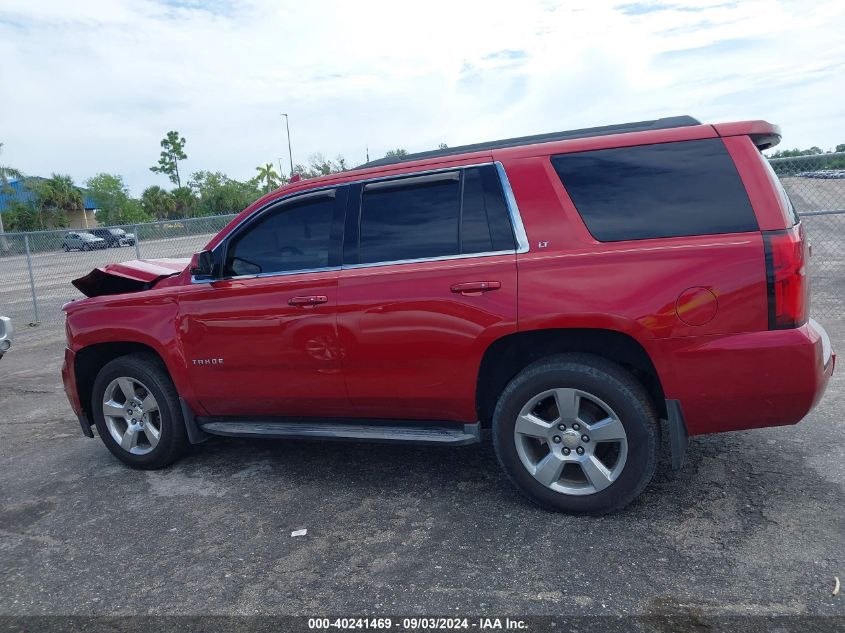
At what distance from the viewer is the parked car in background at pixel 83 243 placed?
11.4 meters

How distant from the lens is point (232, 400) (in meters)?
4.25

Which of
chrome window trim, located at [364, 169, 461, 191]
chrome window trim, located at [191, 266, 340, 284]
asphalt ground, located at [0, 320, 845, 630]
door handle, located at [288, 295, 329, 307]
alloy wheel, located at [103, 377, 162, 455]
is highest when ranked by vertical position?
chrome window trim, located at [364, 169, 461, 191]

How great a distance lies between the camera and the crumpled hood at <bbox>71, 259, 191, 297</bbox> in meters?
4.68

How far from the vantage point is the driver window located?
3.99 m

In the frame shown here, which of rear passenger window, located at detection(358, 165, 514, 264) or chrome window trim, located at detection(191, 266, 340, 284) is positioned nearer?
rear passenger window, located at detection(358, 165, 514, 264)

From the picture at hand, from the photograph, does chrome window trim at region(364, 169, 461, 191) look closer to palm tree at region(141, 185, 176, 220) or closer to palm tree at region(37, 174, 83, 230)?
palm tree at region(37, 174, 83, 230)

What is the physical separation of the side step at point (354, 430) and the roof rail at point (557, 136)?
1.54m

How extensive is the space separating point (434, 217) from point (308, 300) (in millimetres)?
871

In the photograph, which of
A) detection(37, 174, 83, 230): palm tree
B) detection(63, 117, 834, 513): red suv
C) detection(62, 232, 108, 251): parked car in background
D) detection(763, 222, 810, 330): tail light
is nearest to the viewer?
detection(763, 222, 810, 330): tail light

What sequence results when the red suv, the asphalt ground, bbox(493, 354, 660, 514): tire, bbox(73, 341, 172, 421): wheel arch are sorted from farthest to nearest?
bbox(73, 341, 172, 421): wheel arch
bbox(493, 354, 660, 514): tire
the red suv
the asphalt ground

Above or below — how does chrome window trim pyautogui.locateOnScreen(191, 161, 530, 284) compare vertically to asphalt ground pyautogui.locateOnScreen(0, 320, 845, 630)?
above

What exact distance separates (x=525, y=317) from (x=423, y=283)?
58 cm

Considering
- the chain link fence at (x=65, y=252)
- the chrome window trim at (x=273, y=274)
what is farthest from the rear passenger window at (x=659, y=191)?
the chain link fence at (x=65, y=252)

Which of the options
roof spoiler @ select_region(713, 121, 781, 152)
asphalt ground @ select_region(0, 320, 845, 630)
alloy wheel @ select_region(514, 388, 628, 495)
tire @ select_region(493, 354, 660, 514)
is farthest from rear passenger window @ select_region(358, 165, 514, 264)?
asphalt ground @ select_region(0, 320, 845, 630)
